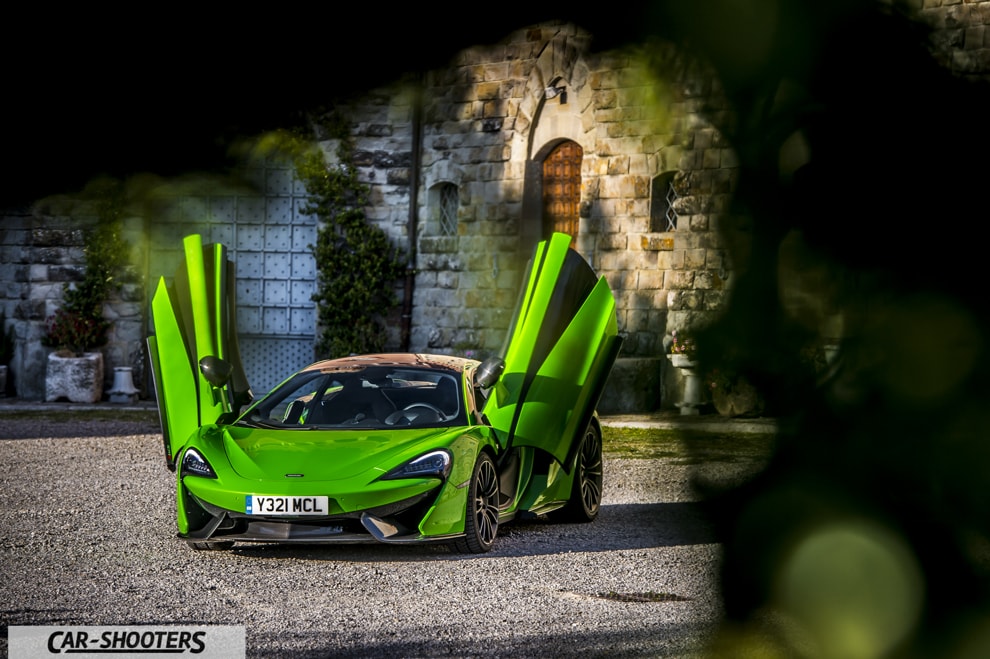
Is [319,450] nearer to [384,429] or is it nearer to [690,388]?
[384,429]

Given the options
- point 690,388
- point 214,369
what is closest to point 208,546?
point 214,369

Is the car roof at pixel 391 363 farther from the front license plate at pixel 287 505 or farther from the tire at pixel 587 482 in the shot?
the front license plate at pixel 287 505

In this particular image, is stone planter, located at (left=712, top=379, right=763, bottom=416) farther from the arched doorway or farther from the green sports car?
the arched doorway

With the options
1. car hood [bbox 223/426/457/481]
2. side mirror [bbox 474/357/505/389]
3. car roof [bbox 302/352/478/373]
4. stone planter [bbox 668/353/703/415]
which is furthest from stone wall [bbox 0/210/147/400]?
stone planter [bbox 668/353/703/415]

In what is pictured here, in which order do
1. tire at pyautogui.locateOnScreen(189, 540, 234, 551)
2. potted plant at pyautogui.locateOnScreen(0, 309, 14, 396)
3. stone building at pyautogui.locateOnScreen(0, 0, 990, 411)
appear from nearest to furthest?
tire at pyautogui.locateOnScreen(189, 540, 234, 551)
stone building at pyautogui.locateOnScreen(0, 0, 990, 411)
potted plant at pyautogui.locateOnScreen(0, 309, 14, 396)

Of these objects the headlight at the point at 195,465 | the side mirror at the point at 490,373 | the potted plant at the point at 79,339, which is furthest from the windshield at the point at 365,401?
the potted plant at the point at 79,339

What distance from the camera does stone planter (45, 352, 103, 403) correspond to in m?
18.1

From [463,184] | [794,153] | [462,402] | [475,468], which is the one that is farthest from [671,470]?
[463,184]

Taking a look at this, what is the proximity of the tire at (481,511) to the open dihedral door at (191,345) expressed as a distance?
1.35 meters

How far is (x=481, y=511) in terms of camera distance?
305 inches

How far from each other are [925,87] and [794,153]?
5.1 inches

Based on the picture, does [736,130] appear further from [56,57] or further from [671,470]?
[56,57]

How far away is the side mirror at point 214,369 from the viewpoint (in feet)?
24.0

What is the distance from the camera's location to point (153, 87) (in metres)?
1.71
